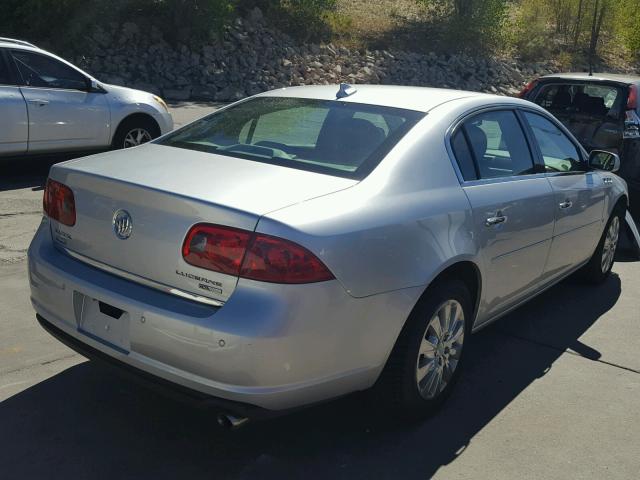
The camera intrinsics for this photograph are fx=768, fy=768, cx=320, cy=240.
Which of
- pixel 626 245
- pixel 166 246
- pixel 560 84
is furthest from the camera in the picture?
pixel 560 84

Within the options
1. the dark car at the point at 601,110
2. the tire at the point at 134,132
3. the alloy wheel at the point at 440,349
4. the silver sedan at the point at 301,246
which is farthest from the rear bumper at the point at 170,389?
the dark car at the point at 601,110

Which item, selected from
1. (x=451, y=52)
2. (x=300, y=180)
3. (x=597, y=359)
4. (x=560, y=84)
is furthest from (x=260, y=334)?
(x=451, y=52)

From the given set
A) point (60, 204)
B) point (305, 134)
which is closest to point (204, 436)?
point (60, 204)

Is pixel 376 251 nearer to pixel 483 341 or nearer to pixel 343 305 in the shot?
pixel 343 305

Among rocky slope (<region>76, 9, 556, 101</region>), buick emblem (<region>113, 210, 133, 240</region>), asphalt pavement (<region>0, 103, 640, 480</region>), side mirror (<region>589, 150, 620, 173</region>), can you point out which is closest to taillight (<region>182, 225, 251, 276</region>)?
buick emblem (<region>113, 210, 133, 240</region>)

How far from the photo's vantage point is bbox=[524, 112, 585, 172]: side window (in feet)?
16.8

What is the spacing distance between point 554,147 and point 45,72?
6.05 meters

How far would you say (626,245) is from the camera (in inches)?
312

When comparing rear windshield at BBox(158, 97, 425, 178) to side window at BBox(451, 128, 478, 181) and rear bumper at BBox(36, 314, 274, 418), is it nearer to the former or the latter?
side window at BBox(451, 128, 478, 181)

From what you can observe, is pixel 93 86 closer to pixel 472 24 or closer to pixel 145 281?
pixel 145 281

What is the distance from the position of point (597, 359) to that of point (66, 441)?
3.21 meters

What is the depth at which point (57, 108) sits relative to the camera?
8.83 m

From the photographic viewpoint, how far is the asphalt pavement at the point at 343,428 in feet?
11.1

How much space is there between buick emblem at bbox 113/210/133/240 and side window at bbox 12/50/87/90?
6.00 meters
